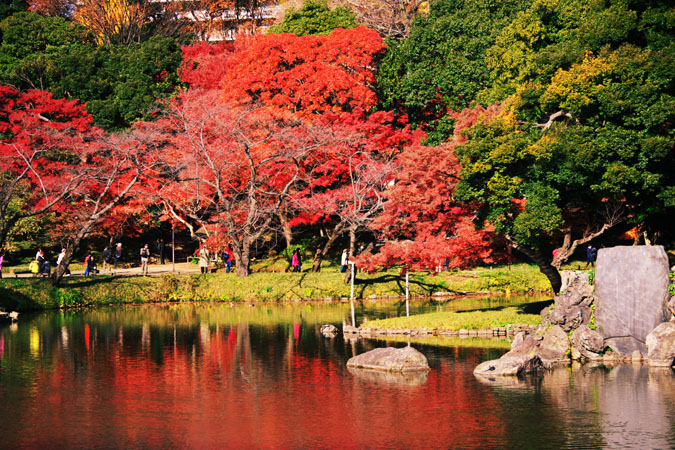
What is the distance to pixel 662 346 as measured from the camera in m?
24.3

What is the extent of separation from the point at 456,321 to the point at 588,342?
285 inches

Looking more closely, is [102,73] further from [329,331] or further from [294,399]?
[294,399]

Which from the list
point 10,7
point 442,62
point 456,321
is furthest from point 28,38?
point 456,321

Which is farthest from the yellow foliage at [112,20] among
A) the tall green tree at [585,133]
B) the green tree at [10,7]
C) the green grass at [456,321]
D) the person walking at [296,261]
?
the green grass at [456,321]

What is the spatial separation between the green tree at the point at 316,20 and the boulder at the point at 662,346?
40.2 metres

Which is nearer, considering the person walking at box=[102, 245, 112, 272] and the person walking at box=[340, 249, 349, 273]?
the person walking at box=[340, 249, 349, 273]

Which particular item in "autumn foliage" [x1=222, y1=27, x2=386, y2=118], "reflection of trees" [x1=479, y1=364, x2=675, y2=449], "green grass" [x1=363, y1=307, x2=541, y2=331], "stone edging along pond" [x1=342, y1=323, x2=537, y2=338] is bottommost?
"reflection of trees" [x1=479, y1=364, x2=675, y2=449]

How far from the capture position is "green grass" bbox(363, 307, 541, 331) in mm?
31281

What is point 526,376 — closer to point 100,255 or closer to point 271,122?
point 271,122

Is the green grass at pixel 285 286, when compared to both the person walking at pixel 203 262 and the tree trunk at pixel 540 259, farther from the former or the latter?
the tree trunk at pixel 540 259

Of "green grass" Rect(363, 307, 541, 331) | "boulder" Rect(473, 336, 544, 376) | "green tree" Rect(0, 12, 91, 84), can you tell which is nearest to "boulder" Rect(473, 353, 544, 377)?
"boulder" Rect(473, 336, 544, 376)

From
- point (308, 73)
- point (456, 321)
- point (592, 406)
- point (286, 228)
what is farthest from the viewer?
point (286, 228)

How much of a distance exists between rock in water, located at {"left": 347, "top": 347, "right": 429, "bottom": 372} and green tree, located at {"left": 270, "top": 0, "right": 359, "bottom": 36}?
3895 cm

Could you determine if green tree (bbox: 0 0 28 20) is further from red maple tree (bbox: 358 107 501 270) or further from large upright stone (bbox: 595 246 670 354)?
large upright stone (bbox: 595 246 670 354)
